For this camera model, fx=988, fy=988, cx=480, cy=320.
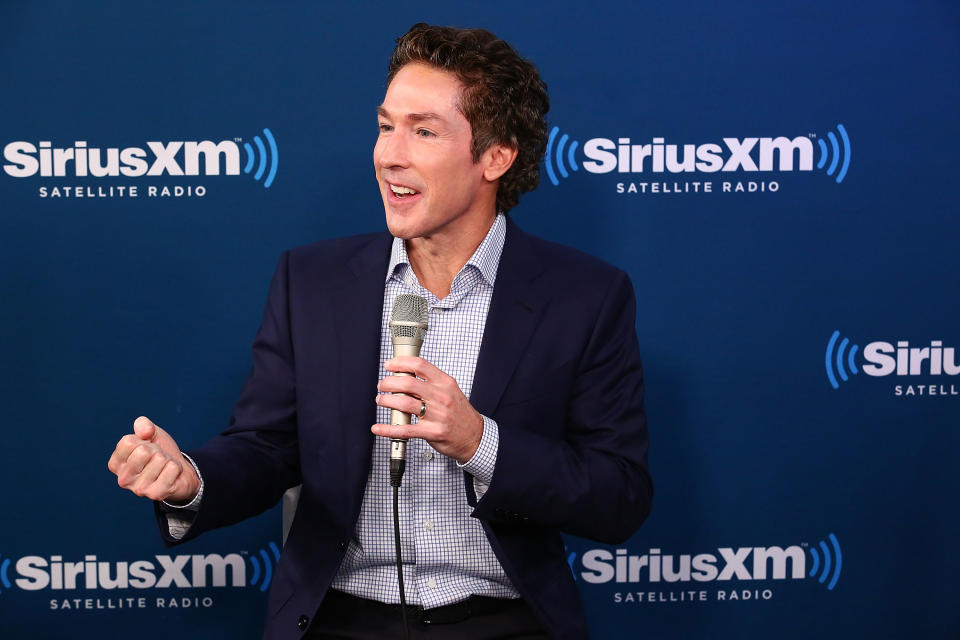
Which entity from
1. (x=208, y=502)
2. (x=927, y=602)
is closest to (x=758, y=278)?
(x=927, y=602)

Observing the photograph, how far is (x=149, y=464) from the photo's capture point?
175cm

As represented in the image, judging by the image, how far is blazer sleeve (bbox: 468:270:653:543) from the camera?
1975mm

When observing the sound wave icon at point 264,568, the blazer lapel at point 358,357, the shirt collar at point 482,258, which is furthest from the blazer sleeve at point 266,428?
the sound wave icon at point 264,568

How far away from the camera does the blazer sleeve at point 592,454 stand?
1975 millimetres

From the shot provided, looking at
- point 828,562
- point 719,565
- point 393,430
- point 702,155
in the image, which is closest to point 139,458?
point 393,430

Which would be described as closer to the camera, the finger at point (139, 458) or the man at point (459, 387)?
the finger at point (139, 458)

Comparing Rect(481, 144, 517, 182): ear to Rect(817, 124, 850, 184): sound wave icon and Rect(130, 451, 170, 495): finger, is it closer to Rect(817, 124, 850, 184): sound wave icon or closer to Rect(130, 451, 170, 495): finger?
Rect(130, 451, 170, 495): finger

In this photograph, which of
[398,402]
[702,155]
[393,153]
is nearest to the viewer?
[398,402]

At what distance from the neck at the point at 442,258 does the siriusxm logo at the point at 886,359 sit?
1.45m

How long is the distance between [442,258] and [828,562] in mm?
1820

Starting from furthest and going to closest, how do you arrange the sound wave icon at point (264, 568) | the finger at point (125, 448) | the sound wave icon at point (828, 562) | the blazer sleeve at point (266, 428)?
the sound wave icon at point (828, 562) → the sound wave icon at point (264, 568) → the blazer sleeve at point (266, 428) → the finger at point (125, 448)

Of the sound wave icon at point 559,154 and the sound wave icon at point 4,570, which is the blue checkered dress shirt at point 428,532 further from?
the sound wave icon at point 4,570

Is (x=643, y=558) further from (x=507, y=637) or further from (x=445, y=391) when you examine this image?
(x=445, y=391)

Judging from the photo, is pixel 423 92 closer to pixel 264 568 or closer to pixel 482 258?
pixel 482 258
